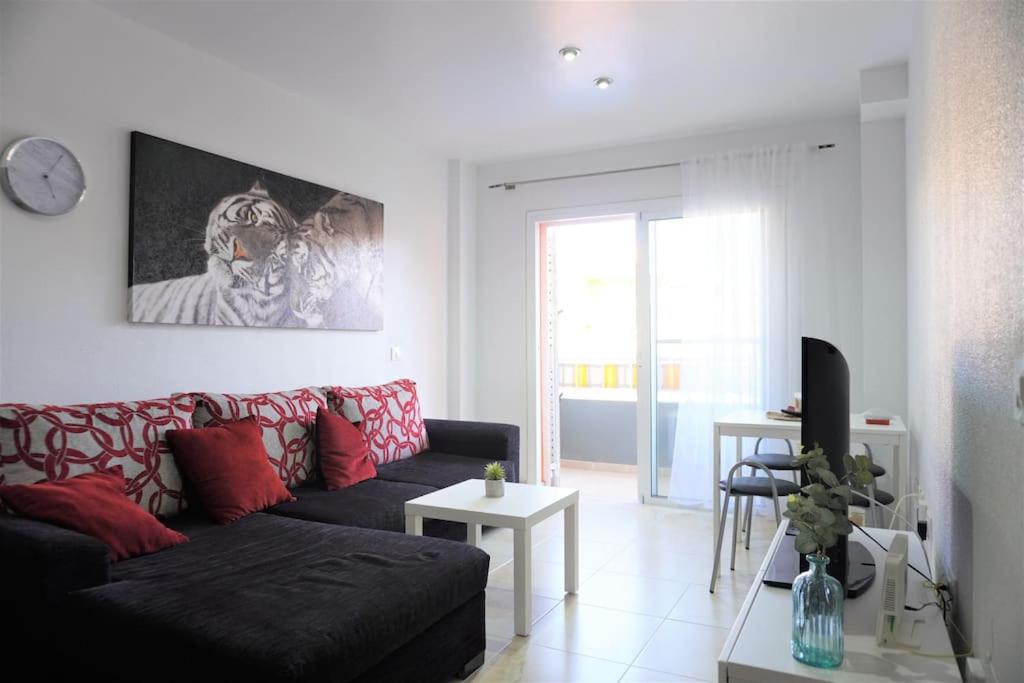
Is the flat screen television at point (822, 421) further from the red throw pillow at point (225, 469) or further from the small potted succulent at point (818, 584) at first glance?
the red throw pillow at point (225, 469)

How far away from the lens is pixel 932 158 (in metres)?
2.24

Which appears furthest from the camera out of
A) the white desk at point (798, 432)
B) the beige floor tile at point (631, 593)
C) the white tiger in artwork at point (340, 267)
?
the white tiger in artwork at point (340, 267)

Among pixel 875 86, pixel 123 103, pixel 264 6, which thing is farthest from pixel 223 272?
pixel 875 86

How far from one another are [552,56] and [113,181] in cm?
213

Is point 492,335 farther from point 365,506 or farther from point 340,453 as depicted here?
point 365,506

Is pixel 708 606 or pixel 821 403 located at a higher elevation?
pixel 821 403

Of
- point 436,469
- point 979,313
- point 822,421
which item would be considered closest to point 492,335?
point 436,469

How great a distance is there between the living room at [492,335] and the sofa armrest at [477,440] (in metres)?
0.02

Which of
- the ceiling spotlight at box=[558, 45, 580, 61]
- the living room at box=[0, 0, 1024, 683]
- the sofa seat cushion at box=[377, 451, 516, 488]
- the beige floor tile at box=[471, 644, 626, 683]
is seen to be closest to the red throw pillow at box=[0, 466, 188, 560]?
the living room at box=[0, 0, 1024, 683]

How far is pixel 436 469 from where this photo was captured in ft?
12.3

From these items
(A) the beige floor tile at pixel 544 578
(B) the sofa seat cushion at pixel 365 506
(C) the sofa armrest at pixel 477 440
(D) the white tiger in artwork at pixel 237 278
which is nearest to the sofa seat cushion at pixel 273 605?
(B) the sofa seat cushion at pixel 365 506

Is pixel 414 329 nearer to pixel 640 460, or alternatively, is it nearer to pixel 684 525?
pixel 640 460

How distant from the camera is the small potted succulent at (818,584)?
1.13m

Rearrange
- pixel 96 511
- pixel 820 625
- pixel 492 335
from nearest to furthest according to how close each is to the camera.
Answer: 1. pixel 820 625
2. pixel 96 511
3. pixel 492 335
